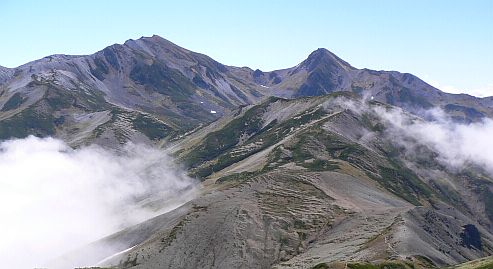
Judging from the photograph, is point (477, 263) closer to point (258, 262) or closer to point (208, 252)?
point (258, 262)

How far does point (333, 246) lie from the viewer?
655ft

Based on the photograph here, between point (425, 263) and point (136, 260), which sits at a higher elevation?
point (136, 260)

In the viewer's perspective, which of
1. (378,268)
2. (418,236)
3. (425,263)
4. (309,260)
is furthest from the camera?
(418,236)

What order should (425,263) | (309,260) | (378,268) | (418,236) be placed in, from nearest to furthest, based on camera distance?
(378,268), (425,263), (309,260), (418,236)

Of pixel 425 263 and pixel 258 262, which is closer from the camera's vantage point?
pixel 425 263

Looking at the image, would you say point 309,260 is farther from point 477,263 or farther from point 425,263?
point 477,263

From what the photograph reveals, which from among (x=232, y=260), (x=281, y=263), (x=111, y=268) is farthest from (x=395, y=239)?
(x=111, y=268)

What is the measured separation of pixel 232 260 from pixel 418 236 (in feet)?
219

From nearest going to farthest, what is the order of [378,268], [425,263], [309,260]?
1. [378,268]
2. [425,263]
3. [309,260]

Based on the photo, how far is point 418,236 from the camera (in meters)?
197

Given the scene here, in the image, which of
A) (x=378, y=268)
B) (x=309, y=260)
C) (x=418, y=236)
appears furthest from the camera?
(x=418, y=236)

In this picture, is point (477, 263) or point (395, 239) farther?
point (395, 239)

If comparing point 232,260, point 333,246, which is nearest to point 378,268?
point 333,246

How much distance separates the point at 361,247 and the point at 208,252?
177 ft
